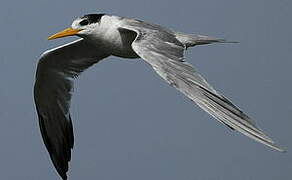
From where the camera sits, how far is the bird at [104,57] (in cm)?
240

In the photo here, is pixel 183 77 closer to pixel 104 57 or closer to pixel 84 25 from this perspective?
pixel 84 25

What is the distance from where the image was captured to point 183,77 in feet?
8.70

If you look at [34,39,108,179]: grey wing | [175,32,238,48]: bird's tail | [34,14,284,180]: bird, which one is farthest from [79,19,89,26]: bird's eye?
[34,39,108,179]: grey wing

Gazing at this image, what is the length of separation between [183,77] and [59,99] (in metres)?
1.56

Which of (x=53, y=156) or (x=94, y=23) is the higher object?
(x=94, y=23)

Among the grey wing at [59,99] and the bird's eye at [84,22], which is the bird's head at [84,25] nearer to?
the bird's eye at [84,22]

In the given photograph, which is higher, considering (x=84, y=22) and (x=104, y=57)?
(x=84, y=22)

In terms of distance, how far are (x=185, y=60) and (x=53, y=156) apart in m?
1.47

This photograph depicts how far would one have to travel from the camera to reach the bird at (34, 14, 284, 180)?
2402mm

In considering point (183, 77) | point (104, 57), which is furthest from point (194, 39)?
point (183, 77)

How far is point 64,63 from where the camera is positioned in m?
4.02

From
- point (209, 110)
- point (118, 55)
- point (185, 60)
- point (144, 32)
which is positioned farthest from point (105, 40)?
point (209, 110)

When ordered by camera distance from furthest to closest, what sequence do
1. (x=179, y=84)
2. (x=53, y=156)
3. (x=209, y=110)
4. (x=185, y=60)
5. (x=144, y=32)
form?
(x=53, y=156) < (x=144, y=32) < (x=185, y=60) < (x=179, y=84) < (x=209, y=110)

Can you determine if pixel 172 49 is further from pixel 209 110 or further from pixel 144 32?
pixel 209 110
